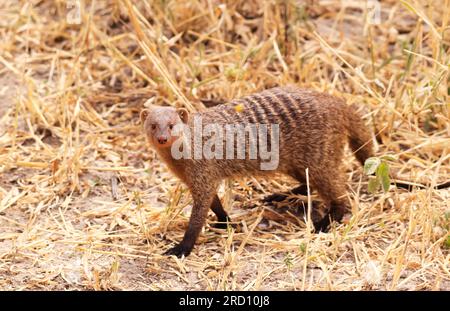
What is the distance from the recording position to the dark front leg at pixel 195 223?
3.50m

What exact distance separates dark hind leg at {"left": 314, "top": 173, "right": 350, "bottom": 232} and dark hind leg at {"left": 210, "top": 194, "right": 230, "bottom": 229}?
0.42 meters

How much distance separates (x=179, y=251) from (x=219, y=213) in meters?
0.36

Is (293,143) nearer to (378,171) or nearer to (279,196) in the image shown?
(279,196)

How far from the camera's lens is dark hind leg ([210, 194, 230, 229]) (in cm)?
377

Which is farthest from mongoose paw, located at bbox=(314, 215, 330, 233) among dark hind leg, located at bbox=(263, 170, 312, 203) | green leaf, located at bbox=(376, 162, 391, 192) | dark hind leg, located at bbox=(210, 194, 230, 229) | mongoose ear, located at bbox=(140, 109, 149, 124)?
mongoose ear, located at bbox=(140, 109, 149, 124)

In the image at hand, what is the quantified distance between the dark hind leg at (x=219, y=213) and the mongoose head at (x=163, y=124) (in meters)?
0.44

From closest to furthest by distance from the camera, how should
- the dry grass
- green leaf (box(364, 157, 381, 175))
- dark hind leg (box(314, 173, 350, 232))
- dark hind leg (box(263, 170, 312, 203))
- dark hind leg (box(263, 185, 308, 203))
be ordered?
green leaf (box(364, 157, 381, 175))
the dry grass
dark hind leg (box(314, 173, 350, 232))
dark hind leg (box(263, 170, 312, 203))
dark hind leg (box(263, 185, 308, 203))

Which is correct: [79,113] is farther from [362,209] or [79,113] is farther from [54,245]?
[362,209]

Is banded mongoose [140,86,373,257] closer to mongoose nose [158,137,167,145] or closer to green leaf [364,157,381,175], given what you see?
mongoose nose [158,137,167,145]

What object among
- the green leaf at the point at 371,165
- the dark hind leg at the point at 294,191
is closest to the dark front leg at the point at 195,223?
the dark hind leg at the point at 294,191

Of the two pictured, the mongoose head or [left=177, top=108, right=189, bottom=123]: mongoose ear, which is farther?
[left=177, top=108, right=189, bottom=123]: mongoose ear

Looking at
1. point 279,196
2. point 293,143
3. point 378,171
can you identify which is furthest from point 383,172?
point 279,196

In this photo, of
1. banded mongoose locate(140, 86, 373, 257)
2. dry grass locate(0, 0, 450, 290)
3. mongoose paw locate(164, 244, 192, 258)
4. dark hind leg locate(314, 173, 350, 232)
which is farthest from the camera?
dark hind leg locate(314, 173, 350, 232)
